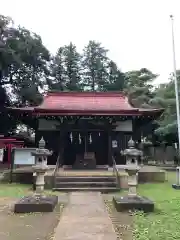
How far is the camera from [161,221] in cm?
643

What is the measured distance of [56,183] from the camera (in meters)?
12.0

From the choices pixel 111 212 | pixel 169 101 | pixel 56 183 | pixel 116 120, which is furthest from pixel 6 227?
pixel 169 101

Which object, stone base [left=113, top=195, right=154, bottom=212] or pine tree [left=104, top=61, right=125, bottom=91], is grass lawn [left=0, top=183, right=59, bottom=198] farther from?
pine tree [left=104, top=61, right=125, bottom=91]

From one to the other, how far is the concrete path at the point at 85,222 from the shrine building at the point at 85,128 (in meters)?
5.99

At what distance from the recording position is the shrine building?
14430 millimetres

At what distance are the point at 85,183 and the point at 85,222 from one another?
18.8 feet

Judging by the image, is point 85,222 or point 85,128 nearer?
point 85,222

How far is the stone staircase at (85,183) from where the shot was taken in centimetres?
1160

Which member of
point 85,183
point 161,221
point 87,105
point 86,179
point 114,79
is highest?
point 114,79

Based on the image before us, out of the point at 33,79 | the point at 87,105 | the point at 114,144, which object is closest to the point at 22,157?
the point at 87,105

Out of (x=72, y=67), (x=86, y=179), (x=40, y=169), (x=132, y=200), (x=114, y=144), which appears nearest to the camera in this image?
(x=132, y=200)

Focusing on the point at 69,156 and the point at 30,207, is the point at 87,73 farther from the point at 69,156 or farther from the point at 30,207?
the point at 30,207

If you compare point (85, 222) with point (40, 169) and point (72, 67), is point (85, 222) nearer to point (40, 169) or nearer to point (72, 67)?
point (40, 169)

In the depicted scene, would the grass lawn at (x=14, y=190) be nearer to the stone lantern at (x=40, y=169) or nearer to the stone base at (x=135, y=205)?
the stone lantern at (x=40, y=169)
